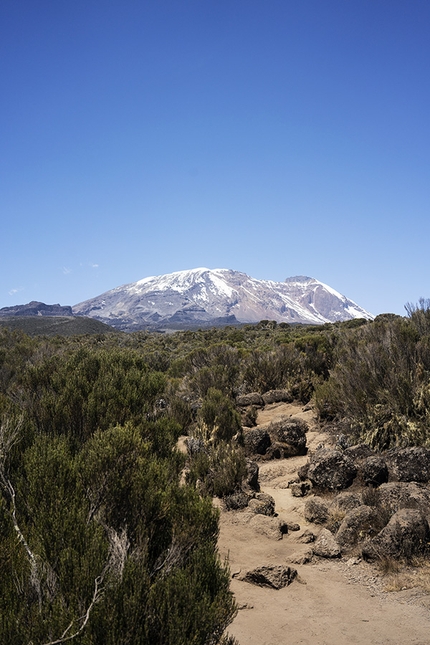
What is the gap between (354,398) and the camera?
30.0 feet

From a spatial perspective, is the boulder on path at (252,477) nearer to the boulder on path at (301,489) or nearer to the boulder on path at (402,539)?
the boulder on path at (301,489)

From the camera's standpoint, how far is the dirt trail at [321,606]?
4.00 metres

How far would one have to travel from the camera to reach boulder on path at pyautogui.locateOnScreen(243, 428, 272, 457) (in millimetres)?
9695

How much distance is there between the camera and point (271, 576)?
197 inches

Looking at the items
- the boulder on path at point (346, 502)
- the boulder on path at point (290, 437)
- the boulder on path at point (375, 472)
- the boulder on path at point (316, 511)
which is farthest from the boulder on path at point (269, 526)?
the boulder on path at point (290, 437)

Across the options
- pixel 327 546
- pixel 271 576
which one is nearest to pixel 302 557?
pixel 327 546

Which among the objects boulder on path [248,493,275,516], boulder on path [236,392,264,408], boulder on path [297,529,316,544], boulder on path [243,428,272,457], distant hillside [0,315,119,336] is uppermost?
distant hillside [0,315,119,336]

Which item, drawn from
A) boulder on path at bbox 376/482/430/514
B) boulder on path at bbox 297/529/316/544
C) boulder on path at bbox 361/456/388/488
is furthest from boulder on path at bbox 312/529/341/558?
boulder on path at bbox 361/456/388/488

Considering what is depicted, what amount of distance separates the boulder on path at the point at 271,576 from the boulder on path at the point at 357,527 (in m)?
0.86

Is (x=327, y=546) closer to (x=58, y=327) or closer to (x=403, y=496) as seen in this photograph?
(x=403, y=496)

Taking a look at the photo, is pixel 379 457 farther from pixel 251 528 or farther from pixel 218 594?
pixel 218 594

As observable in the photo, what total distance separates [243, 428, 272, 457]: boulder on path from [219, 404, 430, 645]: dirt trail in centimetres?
354

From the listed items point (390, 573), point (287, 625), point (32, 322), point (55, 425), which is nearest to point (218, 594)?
point (287, 625)

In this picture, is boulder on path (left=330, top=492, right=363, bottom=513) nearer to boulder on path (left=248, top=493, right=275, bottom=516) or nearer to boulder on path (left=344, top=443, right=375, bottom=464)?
boulder on path (left=248, top=493, right=275, bottom=516)
